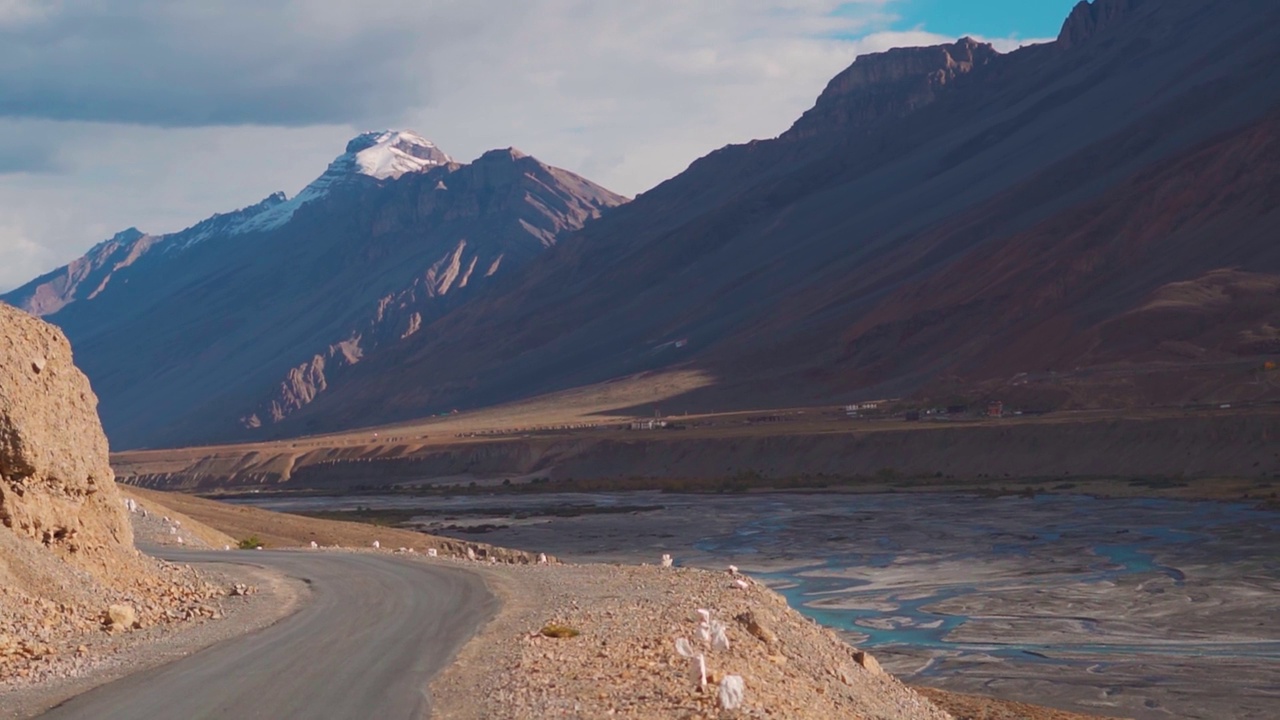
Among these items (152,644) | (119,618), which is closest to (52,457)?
(119,618)

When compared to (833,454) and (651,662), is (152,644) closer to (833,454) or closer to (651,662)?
(651,662)

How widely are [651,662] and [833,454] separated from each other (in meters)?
73.4

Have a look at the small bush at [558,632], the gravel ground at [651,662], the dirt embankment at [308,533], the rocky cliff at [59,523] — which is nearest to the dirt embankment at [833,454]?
the dirt embankment at [308,533]

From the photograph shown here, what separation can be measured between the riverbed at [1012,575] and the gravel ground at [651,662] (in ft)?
20.4

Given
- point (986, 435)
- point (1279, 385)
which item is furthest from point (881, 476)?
point (1279, 385)

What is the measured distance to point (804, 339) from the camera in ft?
495

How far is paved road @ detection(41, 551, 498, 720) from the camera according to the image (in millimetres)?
14039

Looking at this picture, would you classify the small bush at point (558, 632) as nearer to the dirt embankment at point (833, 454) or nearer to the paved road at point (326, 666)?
the paved road at point (326, 666)

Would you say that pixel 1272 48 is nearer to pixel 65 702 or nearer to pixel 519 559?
pixel 519 559

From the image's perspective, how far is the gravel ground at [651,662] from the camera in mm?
14531

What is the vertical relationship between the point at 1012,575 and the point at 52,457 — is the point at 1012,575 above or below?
below

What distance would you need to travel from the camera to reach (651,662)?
16.8m

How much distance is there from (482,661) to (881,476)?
6818cm

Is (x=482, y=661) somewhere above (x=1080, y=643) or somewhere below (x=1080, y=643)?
above
